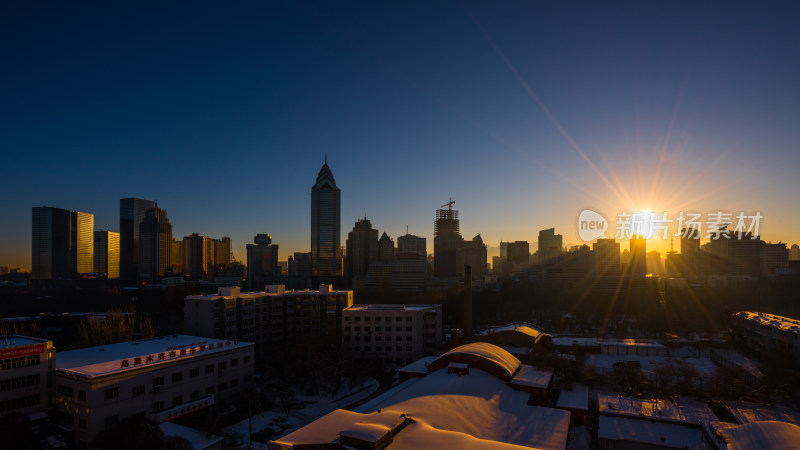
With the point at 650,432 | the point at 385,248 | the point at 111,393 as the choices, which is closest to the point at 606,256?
the point at 385,248

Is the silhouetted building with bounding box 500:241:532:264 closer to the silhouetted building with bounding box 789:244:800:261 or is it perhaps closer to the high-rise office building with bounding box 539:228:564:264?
the high-rise office building with bounding box 539:228:564:264

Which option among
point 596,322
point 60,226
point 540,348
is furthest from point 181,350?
point 60,226

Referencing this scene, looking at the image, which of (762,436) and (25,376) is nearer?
(762,436)

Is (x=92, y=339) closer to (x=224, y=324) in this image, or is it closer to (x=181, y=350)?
(x=224, y=324)

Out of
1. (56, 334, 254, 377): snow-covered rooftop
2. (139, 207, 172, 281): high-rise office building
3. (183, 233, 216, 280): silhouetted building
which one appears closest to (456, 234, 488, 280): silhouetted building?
(183, 233, 216, 280): silhouetted building

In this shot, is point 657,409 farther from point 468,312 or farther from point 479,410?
point 468,312

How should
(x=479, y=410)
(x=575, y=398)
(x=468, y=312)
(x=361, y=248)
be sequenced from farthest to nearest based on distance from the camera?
(x=361, y=248) < (x=468, y=312) < (x=575, y=398) < (x=479, y=410)
